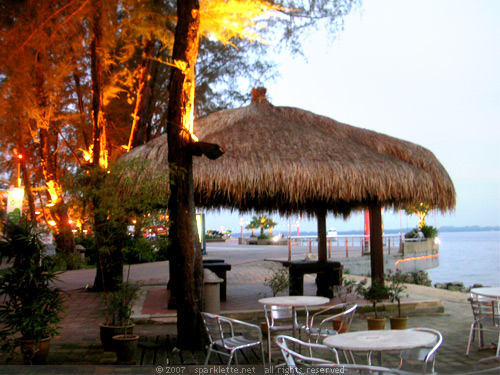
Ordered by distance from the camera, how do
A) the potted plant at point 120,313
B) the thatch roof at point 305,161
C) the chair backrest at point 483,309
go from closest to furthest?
the potted plant at point 120,313
the chair backrest at point 483,309
the thatch roof at point 305,161

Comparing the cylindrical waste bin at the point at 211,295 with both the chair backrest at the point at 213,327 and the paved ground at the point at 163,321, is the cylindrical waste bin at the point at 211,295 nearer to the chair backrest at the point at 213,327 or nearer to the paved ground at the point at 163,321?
the paved ground at the point at 163,321

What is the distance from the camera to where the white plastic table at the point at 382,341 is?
10.3ft

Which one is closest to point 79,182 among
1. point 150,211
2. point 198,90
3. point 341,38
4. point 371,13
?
point 150,211

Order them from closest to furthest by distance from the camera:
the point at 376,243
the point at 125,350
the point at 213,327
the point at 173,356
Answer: the point at 213,327 → the point at 125,350 → the point at 173,356 → the point at 376,243

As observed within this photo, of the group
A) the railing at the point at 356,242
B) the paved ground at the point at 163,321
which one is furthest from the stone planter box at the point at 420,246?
the paved ground at the point at 163,321

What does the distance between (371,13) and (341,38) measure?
34.1 inches

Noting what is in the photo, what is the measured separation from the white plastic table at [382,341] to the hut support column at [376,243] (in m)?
5.45

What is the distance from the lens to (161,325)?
780cm

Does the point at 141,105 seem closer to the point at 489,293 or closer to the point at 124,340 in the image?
the point at 124,340

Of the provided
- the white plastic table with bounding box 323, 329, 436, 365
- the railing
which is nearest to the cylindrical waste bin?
the white plastic table with bounding box 323, 329, 436, 365

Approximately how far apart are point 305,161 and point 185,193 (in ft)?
9.65

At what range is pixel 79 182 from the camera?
5582 mm

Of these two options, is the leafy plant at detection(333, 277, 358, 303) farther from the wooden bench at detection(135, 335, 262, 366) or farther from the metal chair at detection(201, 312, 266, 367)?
the metal chair at detection(201, 312, 266, 367)

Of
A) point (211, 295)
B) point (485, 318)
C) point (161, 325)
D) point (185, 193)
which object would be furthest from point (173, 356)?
point (485, 318)
